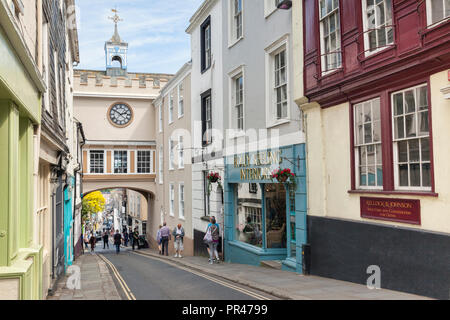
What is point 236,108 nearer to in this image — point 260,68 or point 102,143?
point 260,68

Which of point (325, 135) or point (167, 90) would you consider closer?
point (325, 135)

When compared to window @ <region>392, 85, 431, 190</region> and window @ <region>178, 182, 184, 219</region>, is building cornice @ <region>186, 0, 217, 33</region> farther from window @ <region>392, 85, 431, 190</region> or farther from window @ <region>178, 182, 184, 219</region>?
window @ <region>392, 85, 431, 190</region>

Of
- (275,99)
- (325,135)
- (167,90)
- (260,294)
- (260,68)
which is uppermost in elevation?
(167,90)

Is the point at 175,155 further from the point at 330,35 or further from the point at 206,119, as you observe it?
the point at 330,35

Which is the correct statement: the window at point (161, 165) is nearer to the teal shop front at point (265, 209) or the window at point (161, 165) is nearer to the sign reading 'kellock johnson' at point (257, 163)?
the teal shop front at point (265, 209)

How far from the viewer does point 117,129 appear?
1321 inches

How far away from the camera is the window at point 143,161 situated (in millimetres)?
33656

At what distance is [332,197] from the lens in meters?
10.7

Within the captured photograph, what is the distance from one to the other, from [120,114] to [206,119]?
15502 mm

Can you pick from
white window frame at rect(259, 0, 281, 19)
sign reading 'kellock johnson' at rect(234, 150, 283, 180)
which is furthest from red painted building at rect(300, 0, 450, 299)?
white window frame at rect(259, 0, 281, 19)

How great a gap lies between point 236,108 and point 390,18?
28.3 ft

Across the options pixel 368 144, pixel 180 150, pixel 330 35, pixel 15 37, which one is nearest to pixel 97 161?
pixel 180 150

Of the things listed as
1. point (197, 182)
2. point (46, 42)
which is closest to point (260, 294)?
point (46, 42)

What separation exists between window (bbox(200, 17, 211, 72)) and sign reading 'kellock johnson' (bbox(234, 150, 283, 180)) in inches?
234
